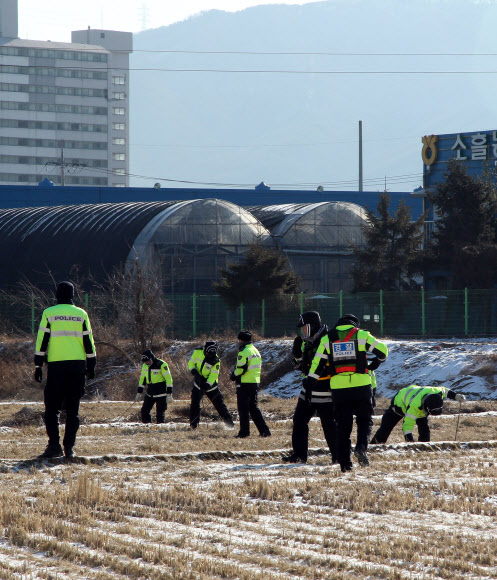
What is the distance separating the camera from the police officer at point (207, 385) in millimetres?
15664

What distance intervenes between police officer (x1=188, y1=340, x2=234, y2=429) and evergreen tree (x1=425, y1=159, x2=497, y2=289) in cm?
2418

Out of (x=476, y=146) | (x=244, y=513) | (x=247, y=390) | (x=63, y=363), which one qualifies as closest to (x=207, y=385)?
(x=247, y=390)

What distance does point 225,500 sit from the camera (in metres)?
7.92

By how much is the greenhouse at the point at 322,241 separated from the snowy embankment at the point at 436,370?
17.1 metres

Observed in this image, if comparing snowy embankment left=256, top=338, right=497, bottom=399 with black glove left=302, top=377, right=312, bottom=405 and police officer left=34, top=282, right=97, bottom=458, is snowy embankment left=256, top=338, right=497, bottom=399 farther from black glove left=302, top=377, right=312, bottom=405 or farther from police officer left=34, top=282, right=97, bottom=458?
police officer left=34, top=282, right=97, bottom=458

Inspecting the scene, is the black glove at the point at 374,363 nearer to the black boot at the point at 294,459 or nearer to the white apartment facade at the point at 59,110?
the black boot at the point at 294,459

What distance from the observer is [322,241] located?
4691 cm

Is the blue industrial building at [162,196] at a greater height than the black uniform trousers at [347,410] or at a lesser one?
greater

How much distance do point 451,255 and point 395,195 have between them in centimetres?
3632

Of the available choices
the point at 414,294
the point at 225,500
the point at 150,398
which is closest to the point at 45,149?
the point at 414,294

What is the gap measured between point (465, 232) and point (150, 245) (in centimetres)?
1314

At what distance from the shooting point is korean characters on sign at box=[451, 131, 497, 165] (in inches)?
1909

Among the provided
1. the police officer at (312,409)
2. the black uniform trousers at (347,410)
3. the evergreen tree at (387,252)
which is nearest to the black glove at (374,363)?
the black uniform trousers at (347,410)

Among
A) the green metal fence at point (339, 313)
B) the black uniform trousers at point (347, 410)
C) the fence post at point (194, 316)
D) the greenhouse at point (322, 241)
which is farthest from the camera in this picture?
the greenhouse at point (322, 241)
